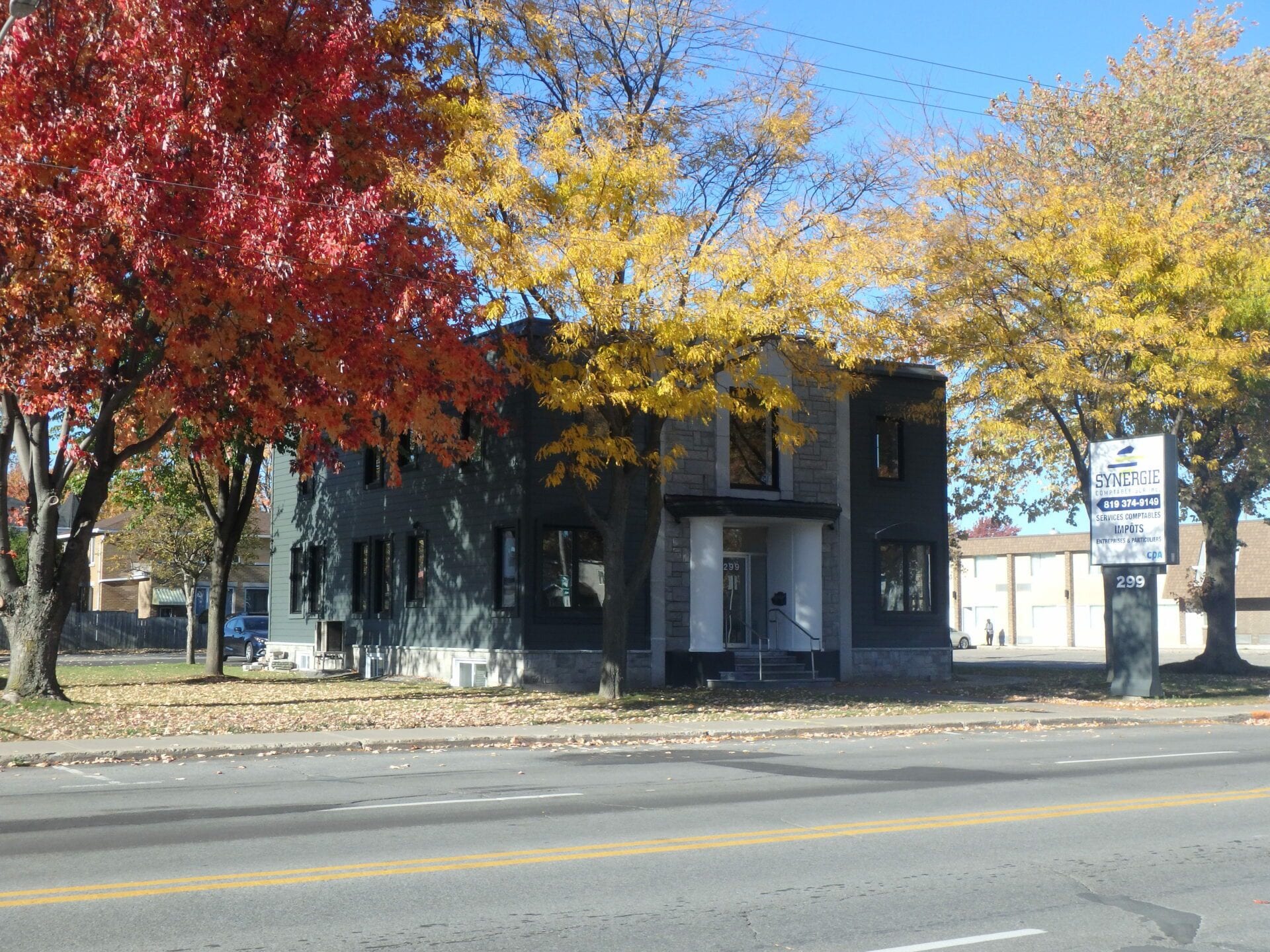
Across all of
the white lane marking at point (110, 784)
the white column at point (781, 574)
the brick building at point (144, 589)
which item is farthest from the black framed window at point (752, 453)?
the brick building at point (144, 589)

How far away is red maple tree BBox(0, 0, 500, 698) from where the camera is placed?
18.0m

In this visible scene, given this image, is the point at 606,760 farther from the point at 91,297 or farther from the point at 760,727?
the point at 91,297

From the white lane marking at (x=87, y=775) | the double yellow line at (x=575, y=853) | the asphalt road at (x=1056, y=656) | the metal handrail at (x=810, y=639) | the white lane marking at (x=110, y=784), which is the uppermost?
the metal handrail at (x=810, y=639)

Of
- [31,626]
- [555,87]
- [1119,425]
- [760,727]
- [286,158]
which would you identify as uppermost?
[555,87]

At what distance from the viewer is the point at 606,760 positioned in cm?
1647

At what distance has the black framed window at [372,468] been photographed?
113 ft

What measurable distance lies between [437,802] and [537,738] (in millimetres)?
6481

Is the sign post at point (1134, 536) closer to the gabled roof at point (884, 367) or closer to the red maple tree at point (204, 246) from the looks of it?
the gabled roof at point (884, 367)

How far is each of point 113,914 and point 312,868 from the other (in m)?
1.57

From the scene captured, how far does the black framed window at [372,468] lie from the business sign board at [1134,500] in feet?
57.0

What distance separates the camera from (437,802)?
40.7 feet

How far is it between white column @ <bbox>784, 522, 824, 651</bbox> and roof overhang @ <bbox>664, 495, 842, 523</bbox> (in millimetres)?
682

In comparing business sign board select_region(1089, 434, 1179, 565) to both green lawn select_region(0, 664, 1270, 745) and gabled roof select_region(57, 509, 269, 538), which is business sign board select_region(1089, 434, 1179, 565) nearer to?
green lawn select_region(0, 664, 1270, 745)

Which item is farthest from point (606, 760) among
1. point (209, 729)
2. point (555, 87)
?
point (555, 87)
